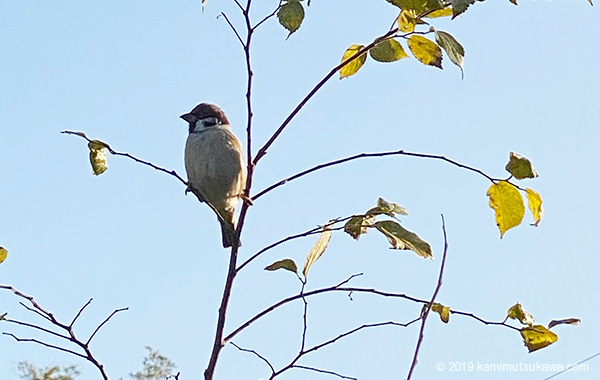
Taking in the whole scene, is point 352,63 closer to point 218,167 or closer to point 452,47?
point 452,47

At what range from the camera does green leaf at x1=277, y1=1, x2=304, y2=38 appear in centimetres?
144

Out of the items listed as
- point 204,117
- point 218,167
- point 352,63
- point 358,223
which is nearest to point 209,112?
point 204,117

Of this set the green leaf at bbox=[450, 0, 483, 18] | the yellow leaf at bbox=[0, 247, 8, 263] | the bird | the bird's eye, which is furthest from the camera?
the bird's eye

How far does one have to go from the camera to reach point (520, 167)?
145 centimetres

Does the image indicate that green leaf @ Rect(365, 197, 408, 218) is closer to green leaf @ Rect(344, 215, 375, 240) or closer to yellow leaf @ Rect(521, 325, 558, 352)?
green leaf @ Rect(344, 215, 375, 240)

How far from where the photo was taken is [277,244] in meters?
1.52

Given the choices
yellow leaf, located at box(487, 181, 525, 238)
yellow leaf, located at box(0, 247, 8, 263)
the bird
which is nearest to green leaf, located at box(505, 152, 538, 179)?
yellow leaf, located at box(487, 181, 525, 238)

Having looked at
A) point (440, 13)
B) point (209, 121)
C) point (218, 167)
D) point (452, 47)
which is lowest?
point (452, 47)

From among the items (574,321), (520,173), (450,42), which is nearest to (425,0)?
(450,42)

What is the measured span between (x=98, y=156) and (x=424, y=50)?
58cm

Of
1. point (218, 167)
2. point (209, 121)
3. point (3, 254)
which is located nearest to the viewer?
point (3, 254)

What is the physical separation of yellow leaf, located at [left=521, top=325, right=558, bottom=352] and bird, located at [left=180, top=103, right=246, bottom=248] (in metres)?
3.30

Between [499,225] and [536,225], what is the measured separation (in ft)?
0.21

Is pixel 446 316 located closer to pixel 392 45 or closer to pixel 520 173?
pixel 520 173
